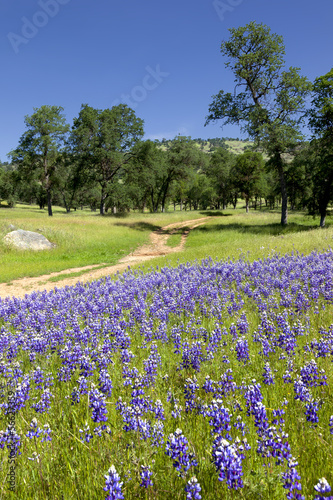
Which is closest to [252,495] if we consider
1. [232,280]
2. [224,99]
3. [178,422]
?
[178,422]

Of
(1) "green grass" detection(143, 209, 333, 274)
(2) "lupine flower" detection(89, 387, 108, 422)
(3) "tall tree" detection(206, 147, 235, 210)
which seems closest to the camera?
(2) "lupine flower" detection(89, 387, 108, 422)

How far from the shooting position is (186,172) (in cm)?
5788

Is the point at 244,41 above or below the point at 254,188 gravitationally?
above

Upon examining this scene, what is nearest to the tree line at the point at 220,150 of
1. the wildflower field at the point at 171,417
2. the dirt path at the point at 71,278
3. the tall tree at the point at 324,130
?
the tall tree at the point at 324,130

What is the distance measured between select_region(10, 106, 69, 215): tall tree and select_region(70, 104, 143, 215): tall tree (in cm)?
546

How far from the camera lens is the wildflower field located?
2.15m

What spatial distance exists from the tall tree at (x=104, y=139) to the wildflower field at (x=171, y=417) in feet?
135

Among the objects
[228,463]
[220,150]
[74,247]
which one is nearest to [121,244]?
[74,247]

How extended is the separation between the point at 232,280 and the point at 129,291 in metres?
3.56

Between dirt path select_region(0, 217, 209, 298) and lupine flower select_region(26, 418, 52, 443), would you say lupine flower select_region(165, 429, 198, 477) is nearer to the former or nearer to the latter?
lupine flower select_region(26, 418, 52, 443)

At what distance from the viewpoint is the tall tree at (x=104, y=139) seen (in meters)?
42.9

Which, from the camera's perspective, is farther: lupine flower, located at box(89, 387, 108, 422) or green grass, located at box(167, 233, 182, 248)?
green grass, located at box(167, 233, 182, 248)

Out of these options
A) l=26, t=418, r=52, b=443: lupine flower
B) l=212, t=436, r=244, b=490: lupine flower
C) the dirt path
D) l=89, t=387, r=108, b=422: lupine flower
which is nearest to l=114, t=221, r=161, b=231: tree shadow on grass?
the dirt path

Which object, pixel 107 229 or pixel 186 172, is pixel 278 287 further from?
pixel 186 172
